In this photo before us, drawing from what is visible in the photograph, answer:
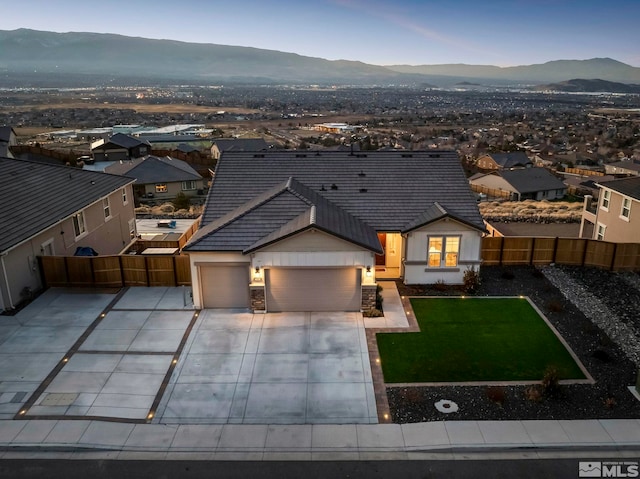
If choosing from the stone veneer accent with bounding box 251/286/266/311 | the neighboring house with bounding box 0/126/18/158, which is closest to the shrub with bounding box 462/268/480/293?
the stone veneer accent with bounding box 251/286/266/311

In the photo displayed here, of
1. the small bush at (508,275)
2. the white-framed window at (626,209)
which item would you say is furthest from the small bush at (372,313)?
the white-framed window at (626,209)

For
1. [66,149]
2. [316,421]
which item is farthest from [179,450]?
[66,149]

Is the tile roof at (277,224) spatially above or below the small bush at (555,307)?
above

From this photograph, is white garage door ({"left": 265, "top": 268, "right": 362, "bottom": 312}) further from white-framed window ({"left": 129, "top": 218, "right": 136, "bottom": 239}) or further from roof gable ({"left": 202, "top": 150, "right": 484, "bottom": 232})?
white-framed window ({"left": 129, "top": 218, "right": 136, "bottom": 239})

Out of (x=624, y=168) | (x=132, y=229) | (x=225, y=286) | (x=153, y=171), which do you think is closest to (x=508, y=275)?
(x=225, y=286)

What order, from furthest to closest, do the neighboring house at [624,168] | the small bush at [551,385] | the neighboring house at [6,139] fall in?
1. the neighboring house at [624,168]
2. the neighboring house at [6,139]
3. the small bush at [551,385]

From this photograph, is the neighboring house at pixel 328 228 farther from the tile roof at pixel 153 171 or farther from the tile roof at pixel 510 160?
the tile roof at pixel 510 160
